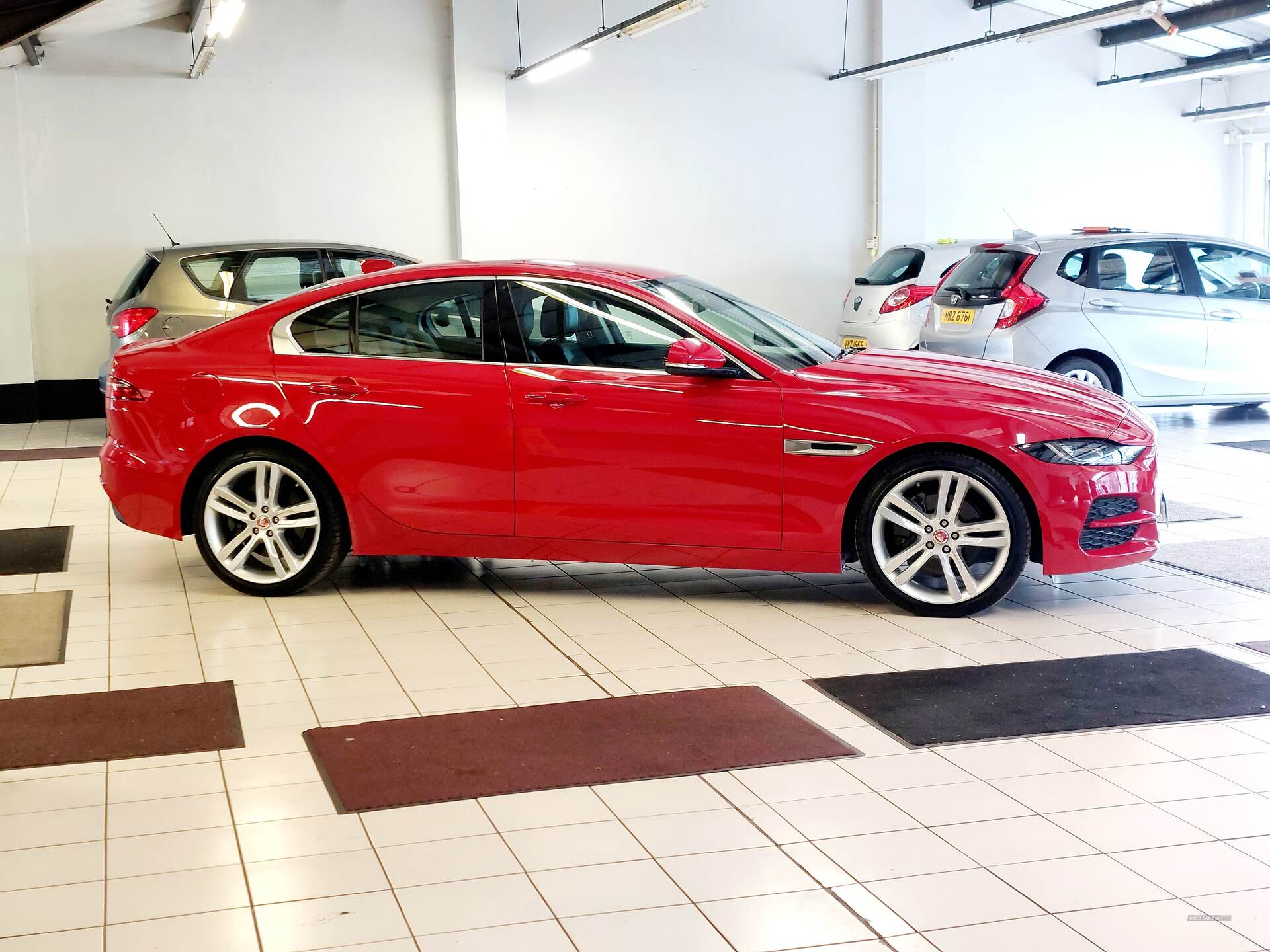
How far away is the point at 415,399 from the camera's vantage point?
5609 millimetres

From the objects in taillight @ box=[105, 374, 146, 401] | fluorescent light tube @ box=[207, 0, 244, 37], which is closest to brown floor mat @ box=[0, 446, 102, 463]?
fluorescent light tube @ box=[207, 0, 244, 37]

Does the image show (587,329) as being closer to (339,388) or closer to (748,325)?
(748,325)

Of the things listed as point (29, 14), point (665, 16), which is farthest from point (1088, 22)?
point (29, 14)

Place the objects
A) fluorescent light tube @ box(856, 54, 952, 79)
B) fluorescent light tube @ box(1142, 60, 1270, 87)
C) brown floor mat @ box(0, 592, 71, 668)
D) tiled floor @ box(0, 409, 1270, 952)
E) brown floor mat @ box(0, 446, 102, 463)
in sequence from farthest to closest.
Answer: fluorescent light tube @ box(1142, 60, 1270, 87) → fluorescent light tube @ box(856, 54, 952, 79) → brown floor mat @ box(0, 446, 102, 463) → brown floor mat @ box(0, 592, 71, 668) → tiled floor @ box(0, 409, 1270, 952)

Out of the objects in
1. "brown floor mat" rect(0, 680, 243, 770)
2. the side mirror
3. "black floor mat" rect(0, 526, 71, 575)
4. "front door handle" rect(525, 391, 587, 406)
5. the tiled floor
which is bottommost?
the tiled floor

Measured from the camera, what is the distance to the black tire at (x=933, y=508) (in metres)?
5.30

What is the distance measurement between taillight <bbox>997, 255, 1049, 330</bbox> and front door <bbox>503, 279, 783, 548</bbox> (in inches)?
197

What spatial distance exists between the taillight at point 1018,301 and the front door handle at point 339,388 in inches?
227

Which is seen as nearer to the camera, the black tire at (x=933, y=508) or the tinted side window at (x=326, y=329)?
the black tire at (x=933, y=508)

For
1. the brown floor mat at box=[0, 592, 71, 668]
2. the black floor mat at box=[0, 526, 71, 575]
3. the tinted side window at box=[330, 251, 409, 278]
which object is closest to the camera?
the brown floor mat at box=[0, 592, 71, 668]

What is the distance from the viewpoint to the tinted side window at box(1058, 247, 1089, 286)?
10.0 meters

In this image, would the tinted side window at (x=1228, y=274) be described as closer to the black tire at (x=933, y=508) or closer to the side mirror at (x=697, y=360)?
the black tire at (x=933, y=508)

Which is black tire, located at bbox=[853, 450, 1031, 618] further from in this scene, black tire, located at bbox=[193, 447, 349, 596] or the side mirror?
black tire, located at bbox=[193, 447, 349, 596]

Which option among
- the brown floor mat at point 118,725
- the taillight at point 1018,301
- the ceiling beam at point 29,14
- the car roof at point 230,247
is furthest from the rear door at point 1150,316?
the ceiling beam at point 29,14
